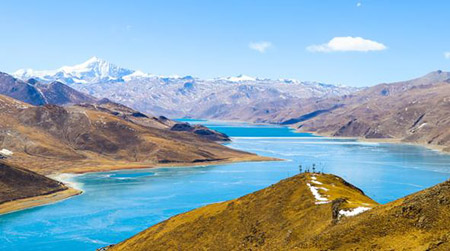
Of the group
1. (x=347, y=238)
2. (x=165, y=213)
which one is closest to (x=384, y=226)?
(x=347, y=238)

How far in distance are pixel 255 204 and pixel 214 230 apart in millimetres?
10789

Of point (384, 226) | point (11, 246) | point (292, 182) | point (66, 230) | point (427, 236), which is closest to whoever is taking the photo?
point (427, 236)

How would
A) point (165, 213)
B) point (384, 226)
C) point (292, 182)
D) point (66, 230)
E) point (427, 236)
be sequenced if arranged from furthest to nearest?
point (165, 213) → point (66, 230) → point (292, 182) → point (384, 226) → point (427, 236)

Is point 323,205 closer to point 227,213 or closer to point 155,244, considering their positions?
point 227,213

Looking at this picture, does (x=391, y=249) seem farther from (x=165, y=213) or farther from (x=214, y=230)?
(x=165, y=213)

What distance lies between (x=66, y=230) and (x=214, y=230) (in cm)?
9074

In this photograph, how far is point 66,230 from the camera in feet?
561

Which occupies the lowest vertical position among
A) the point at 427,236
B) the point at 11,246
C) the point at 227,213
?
the point at 11,246

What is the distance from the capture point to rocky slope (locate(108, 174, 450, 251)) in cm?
5891

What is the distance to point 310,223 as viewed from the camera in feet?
272

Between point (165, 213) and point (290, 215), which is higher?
point (290, 215)

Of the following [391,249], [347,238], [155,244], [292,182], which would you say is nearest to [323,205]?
[292,182]

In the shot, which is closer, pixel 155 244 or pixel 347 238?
pixel 347 238

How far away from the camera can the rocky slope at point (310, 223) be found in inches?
2319
